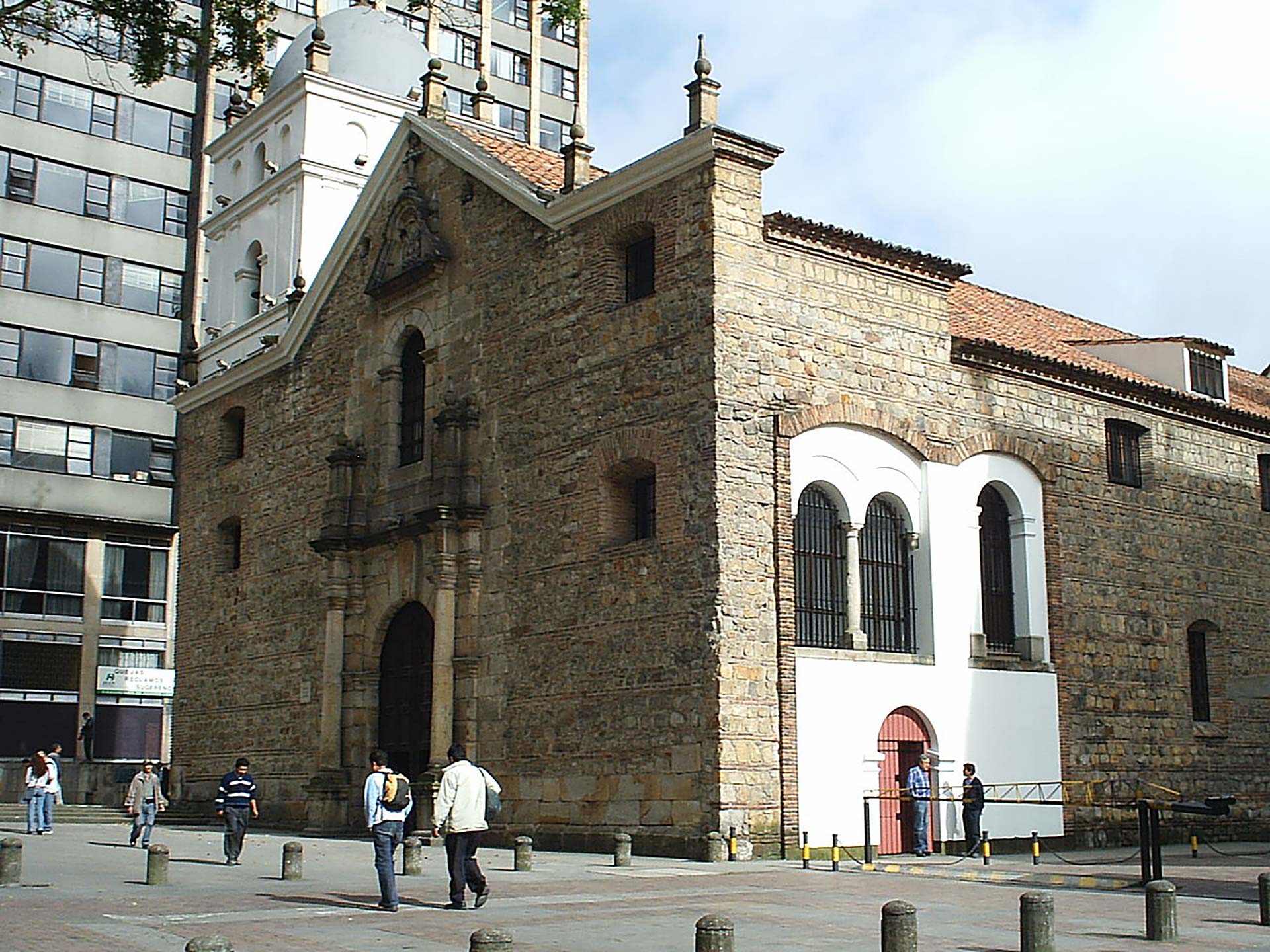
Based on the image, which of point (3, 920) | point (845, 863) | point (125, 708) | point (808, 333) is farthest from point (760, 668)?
point (125, 708)

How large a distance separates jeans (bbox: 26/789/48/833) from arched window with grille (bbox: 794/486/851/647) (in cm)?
1426

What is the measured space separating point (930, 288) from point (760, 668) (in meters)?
7.46

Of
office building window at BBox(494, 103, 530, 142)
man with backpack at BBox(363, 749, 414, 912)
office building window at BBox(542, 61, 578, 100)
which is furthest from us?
office building window at BBox(542, 61, 578, 100)

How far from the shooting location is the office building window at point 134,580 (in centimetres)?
4694

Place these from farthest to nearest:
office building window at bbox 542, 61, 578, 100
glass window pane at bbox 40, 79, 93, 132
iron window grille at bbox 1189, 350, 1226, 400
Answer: office building window at bbox 542, 61, 578, 100, glass window pane at bbox 40, 79, 93, 132, iron window grille at bbox 1189, 350, 1226, 400

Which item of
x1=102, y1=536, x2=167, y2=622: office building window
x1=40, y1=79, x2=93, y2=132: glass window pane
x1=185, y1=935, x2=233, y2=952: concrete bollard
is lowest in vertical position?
x1=185, y1=935, x2=233, y2=952: concrete bollard

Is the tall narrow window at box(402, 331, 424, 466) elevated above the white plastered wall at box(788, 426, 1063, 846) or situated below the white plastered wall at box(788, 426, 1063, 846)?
above

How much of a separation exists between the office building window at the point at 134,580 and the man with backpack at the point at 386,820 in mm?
34666

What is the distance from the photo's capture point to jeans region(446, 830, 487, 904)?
46.5 ft

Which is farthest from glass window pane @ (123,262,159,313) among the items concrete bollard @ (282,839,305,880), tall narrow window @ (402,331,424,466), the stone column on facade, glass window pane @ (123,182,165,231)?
concrete bollard @ (282,839,305,880)

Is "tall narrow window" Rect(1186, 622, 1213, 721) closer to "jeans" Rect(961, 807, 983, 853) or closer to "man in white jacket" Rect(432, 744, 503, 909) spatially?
"jeans" Rect(961, 807, 983, 853)

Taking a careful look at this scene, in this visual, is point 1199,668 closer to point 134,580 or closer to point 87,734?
point 87,734

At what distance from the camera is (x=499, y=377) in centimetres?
2509

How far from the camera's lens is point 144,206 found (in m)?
50.3
